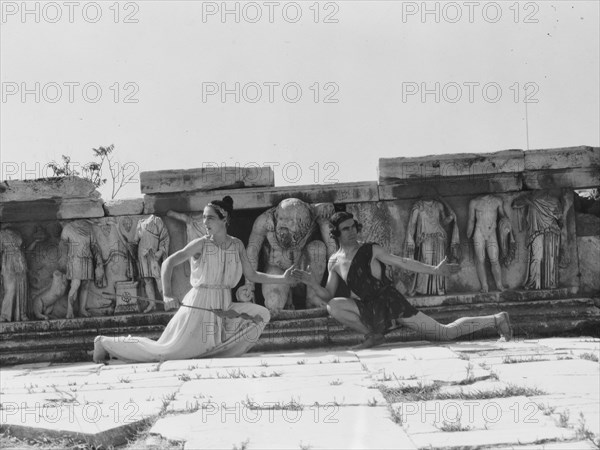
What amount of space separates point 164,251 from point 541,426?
7424 millimetres

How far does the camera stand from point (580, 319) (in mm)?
11633

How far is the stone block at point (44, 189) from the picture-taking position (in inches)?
490

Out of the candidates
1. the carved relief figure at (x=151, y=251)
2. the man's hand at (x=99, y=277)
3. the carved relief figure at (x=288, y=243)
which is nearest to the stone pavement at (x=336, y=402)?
the carved relief figure at (x=288, y=243)

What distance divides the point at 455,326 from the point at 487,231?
1.89 meters

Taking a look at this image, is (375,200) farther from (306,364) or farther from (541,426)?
(541,426)

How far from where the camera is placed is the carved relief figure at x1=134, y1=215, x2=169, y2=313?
1216cm

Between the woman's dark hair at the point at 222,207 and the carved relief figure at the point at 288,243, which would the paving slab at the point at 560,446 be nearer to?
the woman's dark hair at the point at 222,207

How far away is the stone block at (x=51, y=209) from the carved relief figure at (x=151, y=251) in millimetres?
691

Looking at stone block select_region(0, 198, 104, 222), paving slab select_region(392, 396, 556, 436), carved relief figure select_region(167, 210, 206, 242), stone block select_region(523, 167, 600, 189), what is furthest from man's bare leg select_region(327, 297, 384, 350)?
paving slab select_region(392, 396, 556, 436)

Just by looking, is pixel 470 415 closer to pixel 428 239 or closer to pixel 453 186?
pixel 428 239

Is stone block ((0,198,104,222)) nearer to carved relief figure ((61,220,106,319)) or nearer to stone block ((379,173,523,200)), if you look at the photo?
carved relief figure ((61,220,106,319))

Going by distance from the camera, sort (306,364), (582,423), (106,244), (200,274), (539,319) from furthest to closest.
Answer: (106,244)
(539,319)
(200,274)
(306,364)
(582,423)

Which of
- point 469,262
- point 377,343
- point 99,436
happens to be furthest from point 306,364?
point 469,262

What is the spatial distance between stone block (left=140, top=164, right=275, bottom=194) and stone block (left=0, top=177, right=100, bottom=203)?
0.78 metres
